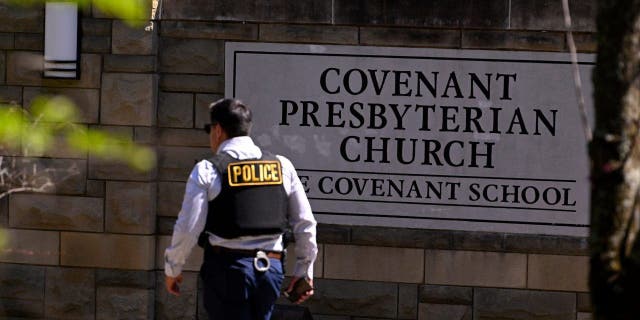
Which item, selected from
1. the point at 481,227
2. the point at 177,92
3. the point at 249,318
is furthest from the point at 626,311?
the point at 177,92

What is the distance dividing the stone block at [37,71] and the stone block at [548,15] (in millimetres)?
3109

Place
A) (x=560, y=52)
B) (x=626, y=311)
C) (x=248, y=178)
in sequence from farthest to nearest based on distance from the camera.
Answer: (x=560, y=52) < (x=248, y=178) < (x=626, y=311)

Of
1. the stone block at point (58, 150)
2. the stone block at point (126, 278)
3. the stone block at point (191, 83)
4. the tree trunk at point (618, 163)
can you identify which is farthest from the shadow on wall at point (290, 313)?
the tree trunk at point (618, 163)

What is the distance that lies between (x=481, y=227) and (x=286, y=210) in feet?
8.86

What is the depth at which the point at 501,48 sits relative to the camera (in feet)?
28.3

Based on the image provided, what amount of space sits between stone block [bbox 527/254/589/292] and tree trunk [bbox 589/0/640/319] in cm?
462

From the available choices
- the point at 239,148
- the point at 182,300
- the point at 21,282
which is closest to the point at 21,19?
the point at 21,282

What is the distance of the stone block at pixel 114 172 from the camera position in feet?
28.9

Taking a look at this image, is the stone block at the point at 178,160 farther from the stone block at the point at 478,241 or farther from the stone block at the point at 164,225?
the stone block at the point at 478,241

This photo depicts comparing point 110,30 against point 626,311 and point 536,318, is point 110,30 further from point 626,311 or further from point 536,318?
point 626,311

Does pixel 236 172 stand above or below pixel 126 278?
above

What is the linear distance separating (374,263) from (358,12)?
185cm

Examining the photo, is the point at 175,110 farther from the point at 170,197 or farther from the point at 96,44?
the point at 96,44

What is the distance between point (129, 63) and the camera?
8.80m
